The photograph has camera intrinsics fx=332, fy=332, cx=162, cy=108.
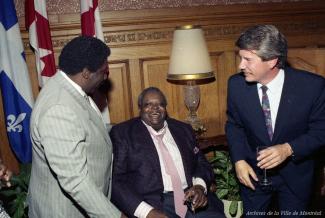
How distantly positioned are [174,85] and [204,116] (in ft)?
1.58

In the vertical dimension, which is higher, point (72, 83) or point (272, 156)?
point (72, 83)

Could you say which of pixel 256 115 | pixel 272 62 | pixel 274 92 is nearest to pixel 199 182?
pixel 256 115

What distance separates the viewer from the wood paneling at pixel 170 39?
128 inches

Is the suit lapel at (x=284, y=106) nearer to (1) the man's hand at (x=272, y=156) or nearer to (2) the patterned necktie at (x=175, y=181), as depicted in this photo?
(1) the man's hand at (x=272, y=156)

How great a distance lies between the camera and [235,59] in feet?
11.6

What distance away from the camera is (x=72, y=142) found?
1.40 metres

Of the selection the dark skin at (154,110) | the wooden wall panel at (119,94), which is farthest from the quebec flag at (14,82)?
the dark skin at (154,110)

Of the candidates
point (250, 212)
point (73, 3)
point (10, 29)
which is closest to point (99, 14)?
point (73, 3)

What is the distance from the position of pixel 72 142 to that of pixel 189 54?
181 centimetres

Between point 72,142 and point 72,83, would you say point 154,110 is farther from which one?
point 72,142

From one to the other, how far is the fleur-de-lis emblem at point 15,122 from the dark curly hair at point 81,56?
5.69 ft

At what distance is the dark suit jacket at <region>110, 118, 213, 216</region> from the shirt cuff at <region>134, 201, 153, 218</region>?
24mm

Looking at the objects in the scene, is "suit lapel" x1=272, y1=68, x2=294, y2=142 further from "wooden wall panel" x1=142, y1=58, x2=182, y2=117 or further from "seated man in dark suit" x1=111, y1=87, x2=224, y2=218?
"wooden wall panel" x1=142, y1=58, x2=182, y2=117

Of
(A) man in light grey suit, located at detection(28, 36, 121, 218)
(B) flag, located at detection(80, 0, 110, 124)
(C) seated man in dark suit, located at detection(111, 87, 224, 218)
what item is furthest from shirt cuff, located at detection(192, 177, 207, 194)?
(B) flag, located at detection(80, 0, 110, 124)
